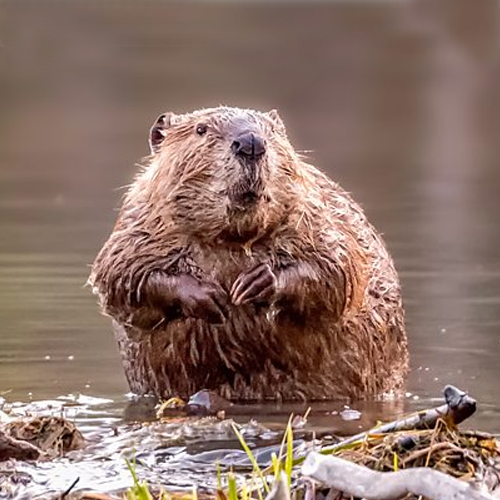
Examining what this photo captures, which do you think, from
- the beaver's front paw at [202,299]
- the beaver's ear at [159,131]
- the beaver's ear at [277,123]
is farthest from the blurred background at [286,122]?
the beaver's ear at [277,123]

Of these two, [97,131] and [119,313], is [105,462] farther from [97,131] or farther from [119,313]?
[97,131]

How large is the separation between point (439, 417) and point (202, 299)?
1.51 meters

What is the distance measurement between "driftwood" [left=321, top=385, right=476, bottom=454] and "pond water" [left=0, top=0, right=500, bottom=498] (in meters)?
0.73

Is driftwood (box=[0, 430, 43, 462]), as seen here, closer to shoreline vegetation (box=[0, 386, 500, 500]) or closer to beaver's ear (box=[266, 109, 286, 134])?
shoreline vegetation (box=[0, 386, 500, 500])

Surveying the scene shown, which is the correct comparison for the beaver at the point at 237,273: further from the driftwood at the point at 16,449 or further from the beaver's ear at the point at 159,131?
the driftwood at the point at 16,449

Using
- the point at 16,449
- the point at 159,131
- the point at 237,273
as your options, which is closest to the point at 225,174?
the point at 237,273

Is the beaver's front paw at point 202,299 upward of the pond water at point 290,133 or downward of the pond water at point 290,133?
upward

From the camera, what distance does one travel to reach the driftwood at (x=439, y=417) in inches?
201

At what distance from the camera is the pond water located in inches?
310

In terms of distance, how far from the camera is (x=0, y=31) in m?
27.0

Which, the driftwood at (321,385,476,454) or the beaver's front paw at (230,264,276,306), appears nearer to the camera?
the driftwood at (321,385,476,454)

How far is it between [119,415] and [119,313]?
327mm

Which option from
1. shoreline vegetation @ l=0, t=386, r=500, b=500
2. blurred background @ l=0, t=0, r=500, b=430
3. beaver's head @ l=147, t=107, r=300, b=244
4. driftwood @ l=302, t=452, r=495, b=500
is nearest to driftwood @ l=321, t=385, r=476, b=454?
shoreline vegetation @ l=0, t=386, r=500, b=500

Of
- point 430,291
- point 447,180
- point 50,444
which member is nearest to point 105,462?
point 50,444
